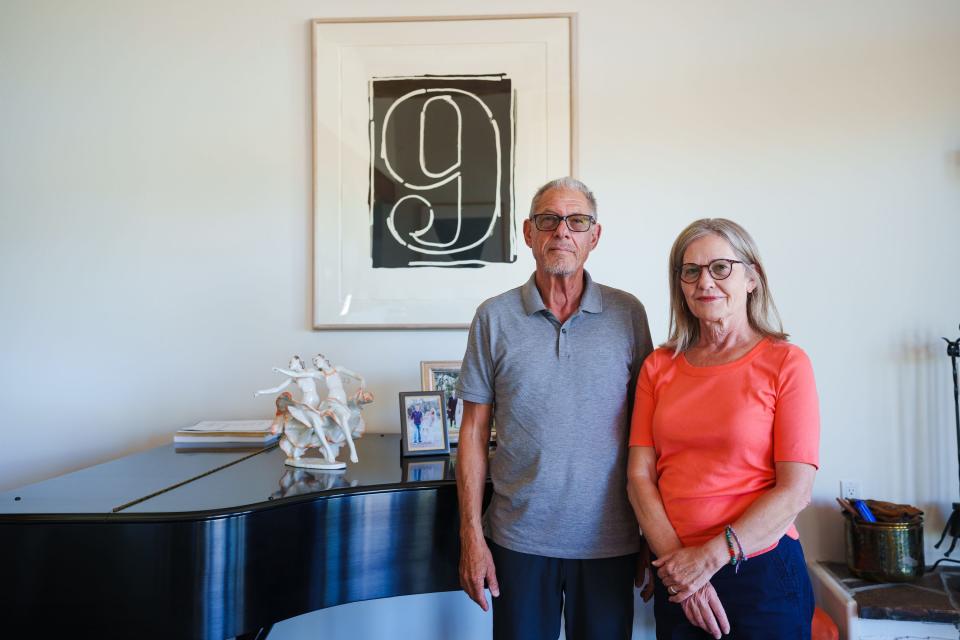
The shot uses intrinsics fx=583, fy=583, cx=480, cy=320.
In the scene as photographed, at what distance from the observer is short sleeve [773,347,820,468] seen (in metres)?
1.08

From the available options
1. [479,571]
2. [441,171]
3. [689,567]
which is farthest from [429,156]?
[689,567]

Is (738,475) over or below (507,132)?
below

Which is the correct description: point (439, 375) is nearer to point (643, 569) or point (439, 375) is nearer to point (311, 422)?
point (311, 422)

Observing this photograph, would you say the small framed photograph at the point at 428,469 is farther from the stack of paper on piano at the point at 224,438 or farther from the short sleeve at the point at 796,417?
the short sleeve at the point at 796,417

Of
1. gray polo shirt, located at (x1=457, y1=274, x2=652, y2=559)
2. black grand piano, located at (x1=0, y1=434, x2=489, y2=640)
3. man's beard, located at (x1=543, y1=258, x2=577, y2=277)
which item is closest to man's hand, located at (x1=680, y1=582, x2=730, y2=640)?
gray polo shirt, located at (x1=457, y1=274, x2=652, y2=559)

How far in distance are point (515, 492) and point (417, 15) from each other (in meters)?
1.76

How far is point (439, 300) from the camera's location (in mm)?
2139

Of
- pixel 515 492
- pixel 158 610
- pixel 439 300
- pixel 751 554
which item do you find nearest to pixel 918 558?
pixel 751 554

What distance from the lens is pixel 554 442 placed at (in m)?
1.28

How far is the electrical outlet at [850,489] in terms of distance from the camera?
6.74 feet

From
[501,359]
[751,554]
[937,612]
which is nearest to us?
[751,554]

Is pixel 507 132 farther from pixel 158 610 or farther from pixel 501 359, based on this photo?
pixel 158 610

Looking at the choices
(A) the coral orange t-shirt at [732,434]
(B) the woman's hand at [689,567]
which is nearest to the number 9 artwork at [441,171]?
(A) the coral orange t-shirt at [732,434]

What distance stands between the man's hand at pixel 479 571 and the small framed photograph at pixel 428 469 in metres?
0.20
